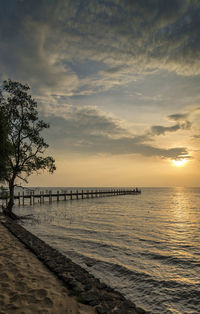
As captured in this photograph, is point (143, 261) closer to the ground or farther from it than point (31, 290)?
closer to the ground

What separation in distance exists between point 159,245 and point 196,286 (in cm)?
589

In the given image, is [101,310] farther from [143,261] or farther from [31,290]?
[143,261]

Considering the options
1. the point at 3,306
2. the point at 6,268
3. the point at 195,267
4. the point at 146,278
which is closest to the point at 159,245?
the point at 195,267

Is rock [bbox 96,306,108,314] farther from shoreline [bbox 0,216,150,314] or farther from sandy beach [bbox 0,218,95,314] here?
sandy beach [bbox 0,218,95,314]

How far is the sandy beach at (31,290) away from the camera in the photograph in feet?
16.5

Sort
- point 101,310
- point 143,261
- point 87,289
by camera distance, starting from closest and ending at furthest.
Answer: point 101,310 → point 87,289 → point 143,261

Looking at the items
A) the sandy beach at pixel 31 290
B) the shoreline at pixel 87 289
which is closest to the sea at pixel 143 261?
the shoreline at pixel 87 289

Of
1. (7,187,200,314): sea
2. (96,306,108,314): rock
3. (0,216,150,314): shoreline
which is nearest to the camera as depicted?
(96,306,108,314): rock

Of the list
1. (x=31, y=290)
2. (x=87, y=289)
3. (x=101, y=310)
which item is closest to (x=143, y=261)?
(x=87, y=289)

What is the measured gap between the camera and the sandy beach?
5039 millimetres

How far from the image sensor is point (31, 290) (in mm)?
5934

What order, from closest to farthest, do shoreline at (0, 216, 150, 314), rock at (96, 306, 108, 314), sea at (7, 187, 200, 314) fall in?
rock at (96, 306, 108, 314) < shoreline at (0, 216, 150, 314) < sea at (7, 187, 200, 314)

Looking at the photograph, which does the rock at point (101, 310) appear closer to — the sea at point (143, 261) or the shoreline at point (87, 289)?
the shoreline at point (87, 289)

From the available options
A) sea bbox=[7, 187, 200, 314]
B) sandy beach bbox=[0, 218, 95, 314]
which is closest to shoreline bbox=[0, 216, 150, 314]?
sandy beach bbox=[0, 218, 95, 314]
